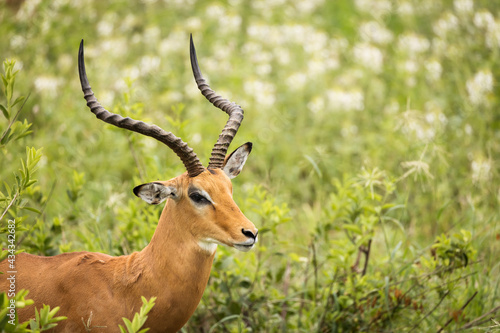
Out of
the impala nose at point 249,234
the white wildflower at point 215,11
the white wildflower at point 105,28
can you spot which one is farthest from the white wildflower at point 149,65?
the impala nose at point 249,234

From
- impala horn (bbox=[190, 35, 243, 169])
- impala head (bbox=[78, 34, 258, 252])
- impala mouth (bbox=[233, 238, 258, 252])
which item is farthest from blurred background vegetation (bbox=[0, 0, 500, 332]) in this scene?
impala mouth (bbox=[233, 238, 258, 252])

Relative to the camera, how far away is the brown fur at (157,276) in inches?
109

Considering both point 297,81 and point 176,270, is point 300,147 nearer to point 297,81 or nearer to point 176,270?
point 297,81

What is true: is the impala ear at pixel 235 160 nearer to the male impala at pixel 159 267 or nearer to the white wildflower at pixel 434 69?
the male impala at pixel 159 267

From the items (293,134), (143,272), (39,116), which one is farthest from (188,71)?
(143,272)

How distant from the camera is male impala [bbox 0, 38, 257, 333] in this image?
277cm

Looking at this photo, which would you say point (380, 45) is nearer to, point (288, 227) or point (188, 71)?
point (188, 71)

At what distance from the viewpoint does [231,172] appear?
3234 mm

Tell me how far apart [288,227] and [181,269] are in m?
3.17

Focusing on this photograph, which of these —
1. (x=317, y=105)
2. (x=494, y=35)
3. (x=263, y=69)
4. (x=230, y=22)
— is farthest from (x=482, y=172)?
(x=230, y=22)

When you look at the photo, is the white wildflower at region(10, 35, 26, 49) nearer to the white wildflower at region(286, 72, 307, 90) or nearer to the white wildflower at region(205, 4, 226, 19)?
the white wildflower at region(205, 4, 226, 19)

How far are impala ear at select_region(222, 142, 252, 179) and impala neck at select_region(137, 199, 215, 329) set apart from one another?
0.45 meters

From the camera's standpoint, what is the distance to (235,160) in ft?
10.6

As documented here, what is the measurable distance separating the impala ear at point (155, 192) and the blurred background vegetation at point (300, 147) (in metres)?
0.66
